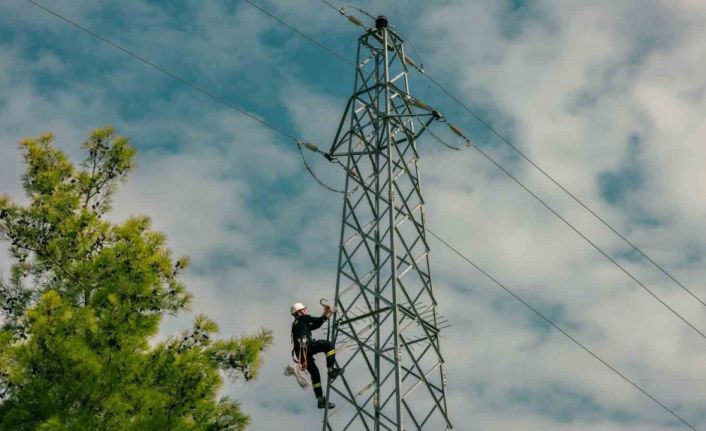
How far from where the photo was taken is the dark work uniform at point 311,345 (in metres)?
11.2

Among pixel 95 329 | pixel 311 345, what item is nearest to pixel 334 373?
pixel 311 345

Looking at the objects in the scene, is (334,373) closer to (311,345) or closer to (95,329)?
(311,345)

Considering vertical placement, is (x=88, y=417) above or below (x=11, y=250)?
below

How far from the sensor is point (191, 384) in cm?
1045

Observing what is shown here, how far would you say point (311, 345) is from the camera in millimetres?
11375

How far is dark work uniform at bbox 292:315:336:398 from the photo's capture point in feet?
36.9

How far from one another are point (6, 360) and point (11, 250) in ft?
6.07

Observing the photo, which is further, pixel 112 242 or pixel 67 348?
pixel 112 242

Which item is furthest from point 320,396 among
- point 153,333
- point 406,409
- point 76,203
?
point 76,203

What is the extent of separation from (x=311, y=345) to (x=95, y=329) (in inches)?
113

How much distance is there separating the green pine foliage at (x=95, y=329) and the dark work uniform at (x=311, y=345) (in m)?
0.41

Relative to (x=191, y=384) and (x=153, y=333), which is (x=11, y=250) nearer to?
(x=153, y=333)

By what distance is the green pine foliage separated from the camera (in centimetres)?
985

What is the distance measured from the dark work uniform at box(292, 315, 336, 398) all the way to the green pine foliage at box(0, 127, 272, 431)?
414mm
